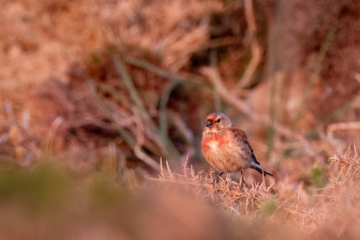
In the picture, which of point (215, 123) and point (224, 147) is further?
point (215, 123)

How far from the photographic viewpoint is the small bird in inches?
120

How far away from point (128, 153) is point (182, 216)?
4.77 meters

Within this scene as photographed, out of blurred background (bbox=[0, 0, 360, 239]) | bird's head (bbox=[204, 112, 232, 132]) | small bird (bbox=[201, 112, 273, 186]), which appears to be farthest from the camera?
blurred background (bbox=[0, 0, 360, 239])

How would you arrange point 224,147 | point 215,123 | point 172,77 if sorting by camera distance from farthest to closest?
1. point 172,77
2. point 215,123
3. point 224,147

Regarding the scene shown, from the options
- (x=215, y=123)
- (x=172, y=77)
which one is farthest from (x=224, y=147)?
(x=172, y=77)

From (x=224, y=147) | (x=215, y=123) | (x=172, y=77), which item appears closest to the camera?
(x=224, y=147)

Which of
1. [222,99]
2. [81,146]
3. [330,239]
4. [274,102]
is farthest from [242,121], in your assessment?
[330,239]

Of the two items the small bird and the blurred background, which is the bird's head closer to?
the small bird

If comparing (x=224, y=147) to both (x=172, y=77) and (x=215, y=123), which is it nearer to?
(x=215, y=123)

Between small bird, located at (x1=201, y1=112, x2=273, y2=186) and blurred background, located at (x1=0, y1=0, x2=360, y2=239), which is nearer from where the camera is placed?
small bird, located at (x1=201, y1=112, x2=273, y2=186)

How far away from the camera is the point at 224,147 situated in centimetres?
310

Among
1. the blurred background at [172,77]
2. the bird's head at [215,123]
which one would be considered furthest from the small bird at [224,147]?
the blurred background at [172,77]

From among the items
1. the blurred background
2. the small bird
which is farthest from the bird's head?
the blurred background

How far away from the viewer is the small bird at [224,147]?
3053 mm
